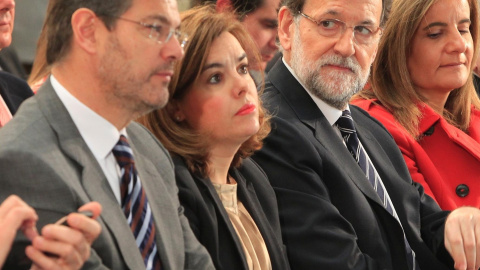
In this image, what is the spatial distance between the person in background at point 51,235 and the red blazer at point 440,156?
207cm

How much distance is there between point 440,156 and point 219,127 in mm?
1421

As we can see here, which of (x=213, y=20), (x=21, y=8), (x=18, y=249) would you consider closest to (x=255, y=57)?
(x=213, y=20)

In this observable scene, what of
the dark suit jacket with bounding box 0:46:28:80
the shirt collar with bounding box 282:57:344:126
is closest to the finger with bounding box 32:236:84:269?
the shirt collar with bounding box 282:57:344:126

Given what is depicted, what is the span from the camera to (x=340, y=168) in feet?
9.71

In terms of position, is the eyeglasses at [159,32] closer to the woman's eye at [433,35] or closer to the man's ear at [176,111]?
the man's ear at [176,111]

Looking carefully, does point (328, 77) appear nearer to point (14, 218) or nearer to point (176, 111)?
point (176, 111)

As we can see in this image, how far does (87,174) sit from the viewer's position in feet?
6.53

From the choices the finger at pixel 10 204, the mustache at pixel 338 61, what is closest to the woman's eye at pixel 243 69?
the mustache at pixel 338 61

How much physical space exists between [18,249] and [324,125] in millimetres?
1450

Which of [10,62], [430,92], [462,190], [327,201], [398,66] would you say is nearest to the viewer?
[327,201]

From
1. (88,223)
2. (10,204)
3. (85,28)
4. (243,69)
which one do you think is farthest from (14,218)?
(243,69)

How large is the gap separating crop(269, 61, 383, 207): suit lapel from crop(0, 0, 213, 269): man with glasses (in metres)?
0.93

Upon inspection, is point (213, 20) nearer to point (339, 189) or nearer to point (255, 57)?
point (255, 57)

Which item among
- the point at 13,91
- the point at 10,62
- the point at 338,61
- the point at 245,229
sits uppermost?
the point at 338,61
